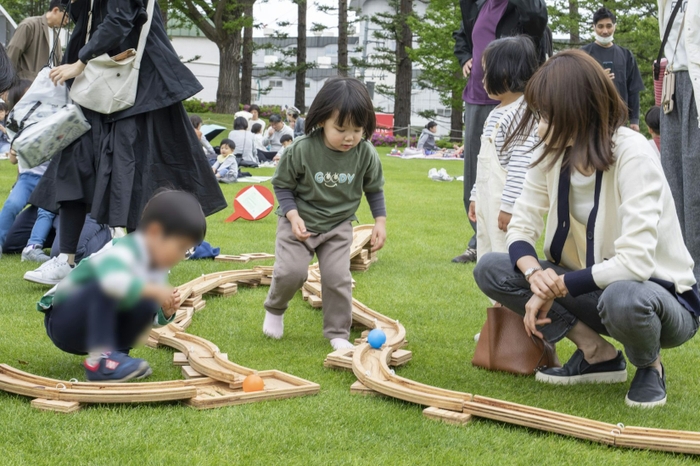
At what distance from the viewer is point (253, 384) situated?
9.73 ft

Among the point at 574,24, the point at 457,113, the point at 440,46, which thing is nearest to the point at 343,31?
the point at 457,113

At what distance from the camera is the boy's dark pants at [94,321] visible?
A: 2.90 meters

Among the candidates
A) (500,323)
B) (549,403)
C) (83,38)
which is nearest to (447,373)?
(500,323)

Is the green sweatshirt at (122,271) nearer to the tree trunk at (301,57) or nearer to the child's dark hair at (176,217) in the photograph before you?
the child's dark hair at (176,217)

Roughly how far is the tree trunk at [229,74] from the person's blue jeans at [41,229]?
22.5 metres

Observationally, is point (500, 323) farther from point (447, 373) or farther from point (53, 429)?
point (53, 429)

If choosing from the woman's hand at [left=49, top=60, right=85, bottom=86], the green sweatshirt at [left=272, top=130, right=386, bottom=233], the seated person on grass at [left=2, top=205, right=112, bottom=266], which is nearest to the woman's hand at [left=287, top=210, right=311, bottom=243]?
the green sweatshirt at [left=272, top=130, right=386, bottom=233]

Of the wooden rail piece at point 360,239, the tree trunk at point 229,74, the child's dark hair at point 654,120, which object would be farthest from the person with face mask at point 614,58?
the tree trunk at point 229,74

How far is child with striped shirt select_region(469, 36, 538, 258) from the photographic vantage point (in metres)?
3.83

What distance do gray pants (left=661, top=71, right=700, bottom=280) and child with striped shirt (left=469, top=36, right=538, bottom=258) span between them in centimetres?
80

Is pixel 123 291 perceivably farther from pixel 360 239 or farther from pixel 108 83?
pixel 360 239

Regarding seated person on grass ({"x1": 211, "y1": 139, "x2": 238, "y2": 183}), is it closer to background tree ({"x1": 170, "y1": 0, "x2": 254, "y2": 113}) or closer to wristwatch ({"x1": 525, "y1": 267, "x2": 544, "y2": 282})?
wristwatch ({"x1": 525, "y1": 267, "x2": 544, "y2": 282})

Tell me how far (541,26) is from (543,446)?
3049 mm

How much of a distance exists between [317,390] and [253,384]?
0.75ft
